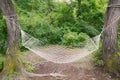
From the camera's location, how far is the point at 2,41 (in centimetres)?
472

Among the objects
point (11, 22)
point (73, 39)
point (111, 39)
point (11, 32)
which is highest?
point (11, 22)

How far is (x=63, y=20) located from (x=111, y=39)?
111 inches

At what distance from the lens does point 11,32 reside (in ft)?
12.0

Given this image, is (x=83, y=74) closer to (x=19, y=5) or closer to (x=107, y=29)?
(x=107, y=29)

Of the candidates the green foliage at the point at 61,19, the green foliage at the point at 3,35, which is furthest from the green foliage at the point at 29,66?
the green foliage at the point at 61,19

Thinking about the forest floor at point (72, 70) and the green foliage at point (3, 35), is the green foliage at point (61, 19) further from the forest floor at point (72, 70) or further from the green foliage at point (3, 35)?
the forest floor at point (72, 70)

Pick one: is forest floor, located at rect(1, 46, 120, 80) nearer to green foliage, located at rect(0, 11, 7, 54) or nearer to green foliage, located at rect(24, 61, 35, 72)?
green foliage, located at rect(24, 61, 35, 72)

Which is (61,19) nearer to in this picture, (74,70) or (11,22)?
(74,70)

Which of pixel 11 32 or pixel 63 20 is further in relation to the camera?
pixel 63 20

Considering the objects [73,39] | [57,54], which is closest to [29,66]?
[57,54]

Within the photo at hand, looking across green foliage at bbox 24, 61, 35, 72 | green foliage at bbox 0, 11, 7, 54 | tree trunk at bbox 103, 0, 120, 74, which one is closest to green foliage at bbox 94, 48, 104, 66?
tree trunk at bbox 103, 0, 120, 74

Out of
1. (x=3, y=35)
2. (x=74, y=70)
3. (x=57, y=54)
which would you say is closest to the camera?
(x=74, y=70)

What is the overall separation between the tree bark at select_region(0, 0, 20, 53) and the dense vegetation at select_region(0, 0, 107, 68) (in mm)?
1994

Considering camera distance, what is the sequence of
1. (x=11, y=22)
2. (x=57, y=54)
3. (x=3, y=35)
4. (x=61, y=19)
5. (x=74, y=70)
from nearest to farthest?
(x=11, y=22), (x=74, y=70), (x=57, y=54), (x=3, y=35), (x=61, y=19)
